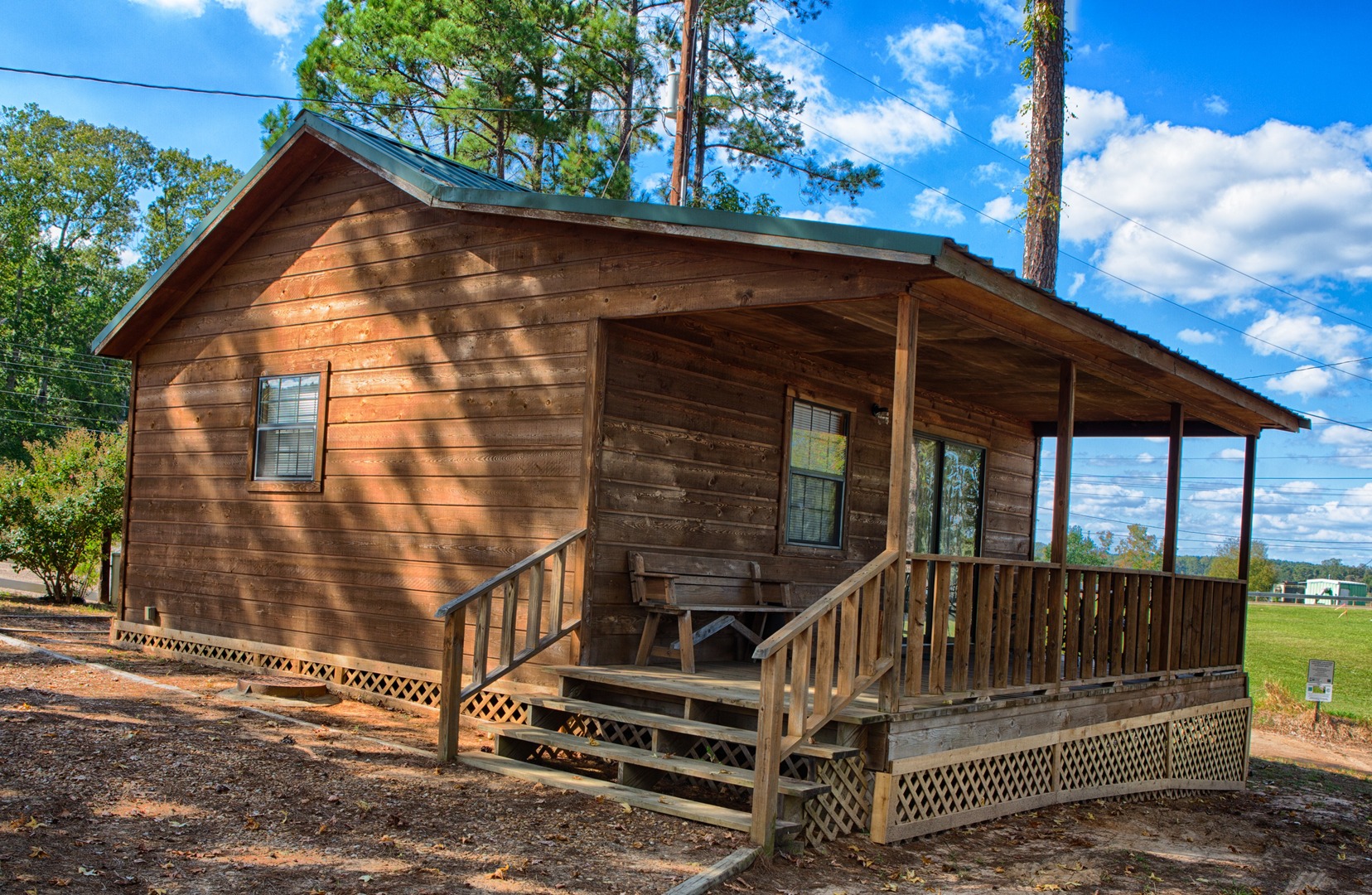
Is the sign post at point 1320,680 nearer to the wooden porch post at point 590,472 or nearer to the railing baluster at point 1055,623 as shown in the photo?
the railing baluster at point 1055,623

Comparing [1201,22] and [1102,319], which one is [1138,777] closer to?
[1102,319]

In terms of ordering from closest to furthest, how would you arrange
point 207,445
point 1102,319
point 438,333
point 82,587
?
point 1102,319 < point 438,333 < point 207,445 < point 82,587

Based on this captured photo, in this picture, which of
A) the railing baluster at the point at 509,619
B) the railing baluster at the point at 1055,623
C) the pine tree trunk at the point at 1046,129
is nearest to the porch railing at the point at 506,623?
the railing baluster at the point at 509,619

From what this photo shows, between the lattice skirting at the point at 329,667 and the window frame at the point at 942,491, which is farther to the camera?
the window frame at the point at 942,491

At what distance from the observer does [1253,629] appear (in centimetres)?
4638

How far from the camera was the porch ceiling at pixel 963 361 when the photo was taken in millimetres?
7863

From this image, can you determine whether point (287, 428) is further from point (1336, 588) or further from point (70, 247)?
point (1336, 588)

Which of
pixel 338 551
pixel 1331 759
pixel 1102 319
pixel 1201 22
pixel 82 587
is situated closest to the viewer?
pixel 1102 319

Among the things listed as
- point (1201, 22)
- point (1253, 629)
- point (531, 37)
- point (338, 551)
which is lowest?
point (1253, 629)

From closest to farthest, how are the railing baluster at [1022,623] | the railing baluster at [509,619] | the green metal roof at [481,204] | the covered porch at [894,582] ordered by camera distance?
the green metal roof at [481,204]
the covered porch at [894,582]
the railing baluster at [509,619]
the railing baluster at [1022,623]

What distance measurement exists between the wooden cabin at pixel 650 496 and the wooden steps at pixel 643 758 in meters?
0.04

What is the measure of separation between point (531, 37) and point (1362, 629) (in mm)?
43963

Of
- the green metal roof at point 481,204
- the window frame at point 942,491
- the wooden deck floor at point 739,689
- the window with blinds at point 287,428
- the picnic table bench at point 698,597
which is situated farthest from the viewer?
the window frame at point 942,491

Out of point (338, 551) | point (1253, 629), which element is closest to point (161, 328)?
point (338, 551)
